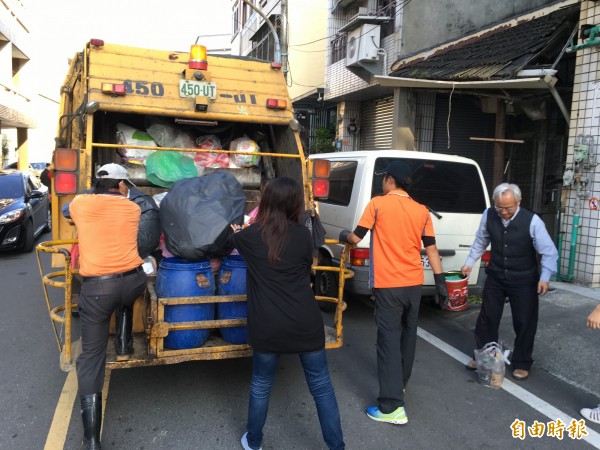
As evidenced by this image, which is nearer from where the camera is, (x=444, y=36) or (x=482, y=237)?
(x=482, y=237)

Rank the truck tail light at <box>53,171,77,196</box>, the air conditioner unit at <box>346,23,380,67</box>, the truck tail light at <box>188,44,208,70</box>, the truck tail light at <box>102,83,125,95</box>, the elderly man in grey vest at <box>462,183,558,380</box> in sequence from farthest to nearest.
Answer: the air conditioner unit at <box>346,23,380,67</box>, the truck tail light at <box>188,44,208,70</box>, the truck tail light at <box>102,83,125,95</box>, the elderly man in grey vest at <box>462,183,558,380</box>, the truck tail light at <box>53,171,77,196</box>

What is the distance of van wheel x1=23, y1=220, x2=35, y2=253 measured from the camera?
9677mm

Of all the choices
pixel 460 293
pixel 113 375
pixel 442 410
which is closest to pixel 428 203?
pixel 460 293

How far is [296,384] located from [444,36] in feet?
30.8

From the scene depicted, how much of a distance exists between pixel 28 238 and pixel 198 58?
22.1ft

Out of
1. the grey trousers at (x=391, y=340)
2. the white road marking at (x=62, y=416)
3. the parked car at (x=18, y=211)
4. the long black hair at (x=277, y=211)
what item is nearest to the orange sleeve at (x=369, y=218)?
the grey trousers at (x=391, y=340)

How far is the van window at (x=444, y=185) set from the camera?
18.4ft

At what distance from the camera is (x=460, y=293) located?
553 centimetres

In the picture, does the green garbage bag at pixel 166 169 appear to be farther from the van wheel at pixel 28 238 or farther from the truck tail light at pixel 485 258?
the van wheel at pixel 28 238

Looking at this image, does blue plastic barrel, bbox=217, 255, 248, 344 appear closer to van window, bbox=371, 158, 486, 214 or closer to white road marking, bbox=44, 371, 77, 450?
white road marking, bbox=44, 371, 77, 450

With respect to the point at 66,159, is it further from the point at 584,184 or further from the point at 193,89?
the point at 584,184

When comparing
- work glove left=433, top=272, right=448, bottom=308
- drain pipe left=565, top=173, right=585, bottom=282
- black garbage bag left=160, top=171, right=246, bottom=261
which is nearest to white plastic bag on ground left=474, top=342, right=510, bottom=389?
work glove left=433, top=272, right=448, bottom=308

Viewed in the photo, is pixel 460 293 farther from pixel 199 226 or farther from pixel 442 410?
pixel 199 226

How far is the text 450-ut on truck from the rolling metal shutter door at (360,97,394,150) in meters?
9.18
